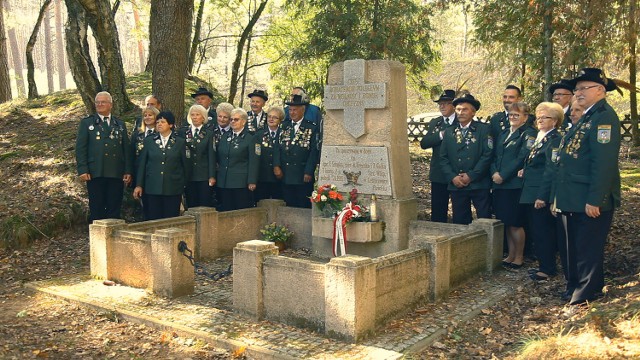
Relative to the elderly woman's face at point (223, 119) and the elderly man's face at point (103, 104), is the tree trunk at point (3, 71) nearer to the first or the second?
the elderly man's face at point (103, 104)

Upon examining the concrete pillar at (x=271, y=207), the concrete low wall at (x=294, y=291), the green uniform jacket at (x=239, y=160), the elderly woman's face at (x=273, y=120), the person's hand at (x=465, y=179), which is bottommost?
the concrete low wall at (x=294, y=291)

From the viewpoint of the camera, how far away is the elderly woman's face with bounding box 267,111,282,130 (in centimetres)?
928

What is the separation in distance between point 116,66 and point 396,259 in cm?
842

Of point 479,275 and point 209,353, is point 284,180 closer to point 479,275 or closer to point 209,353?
point 479,275

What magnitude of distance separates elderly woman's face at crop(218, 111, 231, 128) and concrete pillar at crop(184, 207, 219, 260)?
153cm

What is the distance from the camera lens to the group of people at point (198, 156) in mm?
8461

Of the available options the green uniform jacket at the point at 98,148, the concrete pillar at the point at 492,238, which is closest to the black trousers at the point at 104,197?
the green uniform jacket at the point at 98,148

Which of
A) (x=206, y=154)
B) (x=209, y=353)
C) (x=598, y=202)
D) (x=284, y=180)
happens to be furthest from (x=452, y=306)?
(x=206, y=154)

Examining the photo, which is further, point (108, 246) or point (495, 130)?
point (495, 130)

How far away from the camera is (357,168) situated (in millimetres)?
8273

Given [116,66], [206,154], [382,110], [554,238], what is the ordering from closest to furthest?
[554,238] → [382,110] → [206,154] → [116,66]

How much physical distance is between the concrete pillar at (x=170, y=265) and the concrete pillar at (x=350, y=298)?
76.0 inches

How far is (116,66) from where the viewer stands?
12109 mm

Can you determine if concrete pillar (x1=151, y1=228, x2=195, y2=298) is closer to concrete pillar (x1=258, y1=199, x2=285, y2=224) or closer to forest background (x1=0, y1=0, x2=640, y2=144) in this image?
concrete pillar (x1=258, y1=199, x2=285, y2=224)
